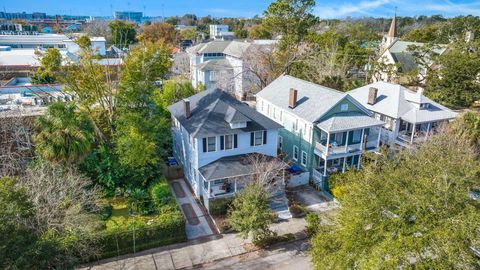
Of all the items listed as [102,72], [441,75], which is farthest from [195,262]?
[441,75]

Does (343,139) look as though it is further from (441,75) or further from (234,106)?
(441,75)

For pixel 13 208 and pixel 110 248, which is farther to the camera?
pixel 110 248

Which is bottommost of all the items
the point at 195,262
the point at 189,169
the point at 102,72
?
the point at 195,262

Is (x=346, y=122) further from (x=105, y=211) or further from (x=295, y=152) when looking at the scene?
(x=105, y=211)

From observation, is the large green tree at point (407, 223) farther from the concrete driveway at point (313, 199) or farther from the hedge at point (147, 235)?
the hedge at point (147, 235)

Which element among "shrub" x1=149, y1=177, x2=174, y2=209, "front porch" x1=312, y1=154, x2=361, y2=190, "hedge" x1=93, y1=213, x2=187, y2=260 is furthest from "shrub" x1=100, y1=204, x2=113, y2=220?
"front porch" x1=312, y1=154, x2=361, y2=190

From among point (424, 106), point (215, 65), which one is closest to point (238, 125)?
point (424, 106)
